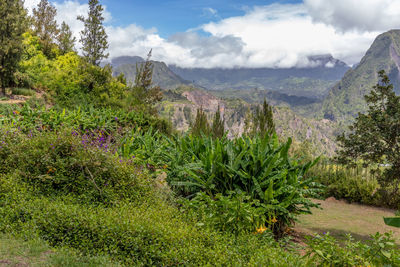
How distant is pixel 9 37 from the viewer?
10086 mm

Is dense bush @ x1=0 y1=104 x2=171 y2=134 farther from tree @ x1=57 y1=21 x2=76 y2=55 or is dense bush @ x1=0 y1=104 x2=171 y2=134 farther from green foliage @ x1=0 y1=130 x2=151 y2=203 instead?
tree @ x1=57 y1=21 x2=76 y2=55

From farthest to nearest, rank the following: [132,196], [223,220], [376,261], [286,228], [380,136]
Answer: [380,136]
[286,228]
[132,196]
[223,220]
[376,261]

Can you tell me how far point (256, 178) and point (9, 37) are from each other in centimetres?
1050

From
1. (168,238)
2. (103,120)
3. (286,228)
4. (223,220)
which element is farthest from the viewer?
(103,120)

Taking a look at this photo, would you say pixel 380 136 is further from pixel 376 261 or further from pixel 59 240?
pixel 59 240

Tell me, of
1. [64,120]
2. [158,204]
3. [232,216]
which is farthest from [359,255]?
[64,120]

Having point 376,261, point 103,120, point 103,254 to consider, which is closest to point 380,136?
point 376,261

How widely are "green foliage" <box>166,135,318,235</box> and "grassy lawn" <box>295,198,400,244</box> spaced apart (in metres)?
0.97

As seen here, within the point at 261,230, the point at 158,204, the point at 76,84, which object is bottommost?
the point at 261,230

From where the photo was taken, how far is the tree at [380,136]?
581 centimetres

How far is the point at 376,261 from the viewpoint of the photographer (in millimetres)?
2770

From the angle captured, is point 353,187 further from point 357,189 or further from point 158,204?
point 158,204

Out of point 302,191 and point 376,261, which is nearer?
point 376,261

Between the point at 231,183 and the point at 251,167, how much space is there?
0.46 metres
